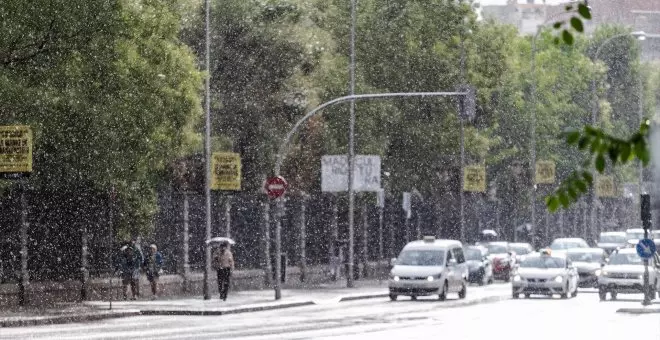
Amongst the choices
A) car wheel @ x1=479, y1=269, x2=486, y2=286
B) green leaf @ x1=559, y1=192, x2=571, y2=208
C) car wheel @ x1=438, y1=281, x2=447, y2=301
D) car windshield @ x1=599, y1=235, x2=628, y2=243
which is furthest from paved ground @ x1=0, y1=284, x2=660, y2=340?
car windshield @ x1=599, y1=235, x2=628, y2=243

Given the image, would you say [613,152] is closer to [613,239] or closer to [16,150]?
[16,150]

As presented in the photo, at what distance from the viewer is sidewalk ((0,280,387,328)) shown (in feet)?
120

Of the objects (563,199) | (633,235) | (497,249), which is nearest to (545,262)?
(497,249)

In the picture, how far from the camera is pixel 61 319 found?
36.3m

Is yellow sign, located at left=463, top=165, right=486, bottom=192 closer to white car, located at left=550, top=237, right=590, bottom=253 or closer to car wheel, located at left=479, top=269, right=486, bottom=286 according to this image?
white car, located at left=550, top=237, right=590, bottom=253

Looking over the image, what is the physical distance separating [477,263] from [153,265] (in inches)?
821

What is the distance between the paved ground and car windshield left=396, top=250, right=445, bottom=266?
1809 millimetres

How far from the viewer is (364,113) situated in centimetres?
6069

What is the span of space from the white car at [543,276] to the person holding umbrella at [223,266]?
32.9ft

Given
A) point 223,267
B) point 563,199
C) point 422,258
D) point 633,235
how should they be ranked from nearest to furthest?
point 563,199 < point 223,267 < point 422,258 < point 633,235

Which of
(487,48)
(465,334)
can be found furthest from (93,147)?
(487,48)

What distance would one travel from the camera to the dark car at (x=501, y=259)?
70406mm

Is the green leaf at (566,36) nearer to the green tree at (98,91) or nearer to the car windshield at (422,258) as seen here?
the green tree at (98,91)

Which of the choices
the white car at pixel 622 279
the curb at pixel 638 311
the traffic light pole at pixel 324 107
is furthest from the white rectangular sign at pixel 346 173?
the curb at pixel 638 311
